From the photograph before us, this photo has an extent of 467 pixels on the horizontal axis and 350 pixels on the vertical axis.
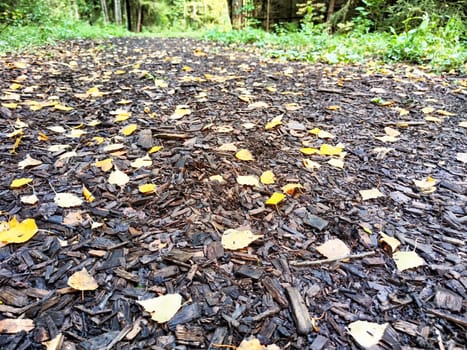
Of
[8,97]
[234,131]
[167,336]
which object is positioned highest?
[8,97]

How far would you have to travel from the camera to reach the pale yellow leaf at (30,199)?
1.33 m

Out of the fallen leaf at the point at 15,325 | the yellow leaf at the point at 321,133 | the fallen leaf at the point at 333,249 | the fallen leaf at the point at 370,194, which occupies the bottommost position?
the fallen leaf at the point at 15,325

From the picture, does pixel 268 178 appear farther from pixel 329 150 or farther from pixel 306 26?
pixel 306 26

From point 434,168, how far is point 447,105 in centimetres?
102

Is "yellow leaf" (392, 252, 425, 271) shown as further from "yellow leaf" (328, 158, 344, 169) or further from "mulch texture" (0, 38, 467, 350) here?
"yellow leaf" (328, 158, 344, 169)

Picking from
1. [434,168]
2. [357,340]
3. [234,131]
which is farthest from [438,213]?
[234,131]

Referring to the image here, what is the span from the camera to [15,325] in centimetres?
87

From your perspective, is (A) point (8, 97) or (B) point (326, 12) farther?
(B) point (326, 12)

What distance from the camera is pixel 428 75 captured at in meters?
3.10

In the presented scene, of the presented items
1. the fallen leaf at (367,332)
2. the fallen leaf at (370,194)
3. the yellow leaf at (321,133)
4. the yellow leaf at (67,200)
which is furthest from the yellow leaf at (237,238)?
the yellow leaf at (321,133)

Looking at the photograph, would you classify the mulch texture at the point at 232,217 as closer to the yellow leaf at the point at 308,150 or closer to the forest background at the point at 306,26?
the yellow leaf at the point at 308,150

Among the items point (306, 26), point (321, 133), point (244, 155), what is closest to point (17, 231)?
point (244, 155)

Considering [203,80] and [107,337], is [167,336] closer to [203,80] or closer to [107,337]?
[107,337]

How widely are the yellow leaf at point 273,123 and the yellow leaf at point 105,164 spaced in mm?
896
